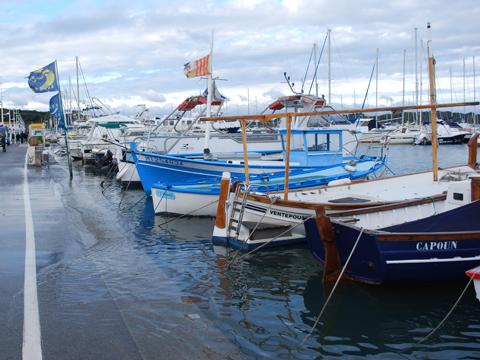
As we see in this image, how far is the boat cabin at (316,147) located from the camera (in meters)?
18.4

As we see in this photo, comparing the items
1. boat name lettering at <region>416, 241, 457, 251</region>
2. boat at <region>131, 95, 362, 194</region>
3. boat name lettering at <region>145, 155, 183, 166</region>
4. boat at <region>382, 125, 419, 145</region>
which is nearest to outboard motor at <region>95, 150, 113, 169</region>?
boat at <region>131, 95, 362, 194</region>

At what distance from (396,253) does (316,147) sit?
423 inches

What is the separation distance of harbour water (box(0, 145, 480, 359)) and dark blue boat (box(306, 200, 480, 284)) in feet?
1.03

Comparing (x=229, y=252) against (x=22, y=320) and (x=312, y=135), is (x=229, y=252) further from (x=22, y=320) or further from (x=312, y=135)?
(x=312, y=135)

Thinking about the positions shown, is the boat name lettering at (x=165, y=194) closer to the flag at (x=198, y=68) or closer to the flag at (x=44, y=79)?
the flag at (x=198, y=68)

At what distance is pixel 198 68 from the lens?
711 inches

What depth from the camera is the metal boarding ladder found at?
11312mm

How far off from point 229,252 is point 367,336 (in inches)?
186

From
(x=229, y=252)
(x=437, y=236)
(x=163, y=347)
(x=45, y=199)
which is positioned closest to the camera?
(x=163, y=347)

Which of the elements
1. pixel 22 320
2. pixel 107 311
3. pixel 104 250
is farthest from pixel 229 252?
pixel 22 320

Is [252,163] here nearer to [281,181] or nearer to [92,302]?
[281,181]

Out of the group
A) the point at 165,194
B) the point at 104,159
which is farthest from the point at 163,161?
the point at 104,159

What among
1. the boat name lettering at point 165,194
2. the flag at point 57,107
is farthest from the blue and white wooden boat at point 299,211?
the flag at point 57,107

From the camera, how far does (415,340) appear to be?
22.2ft
